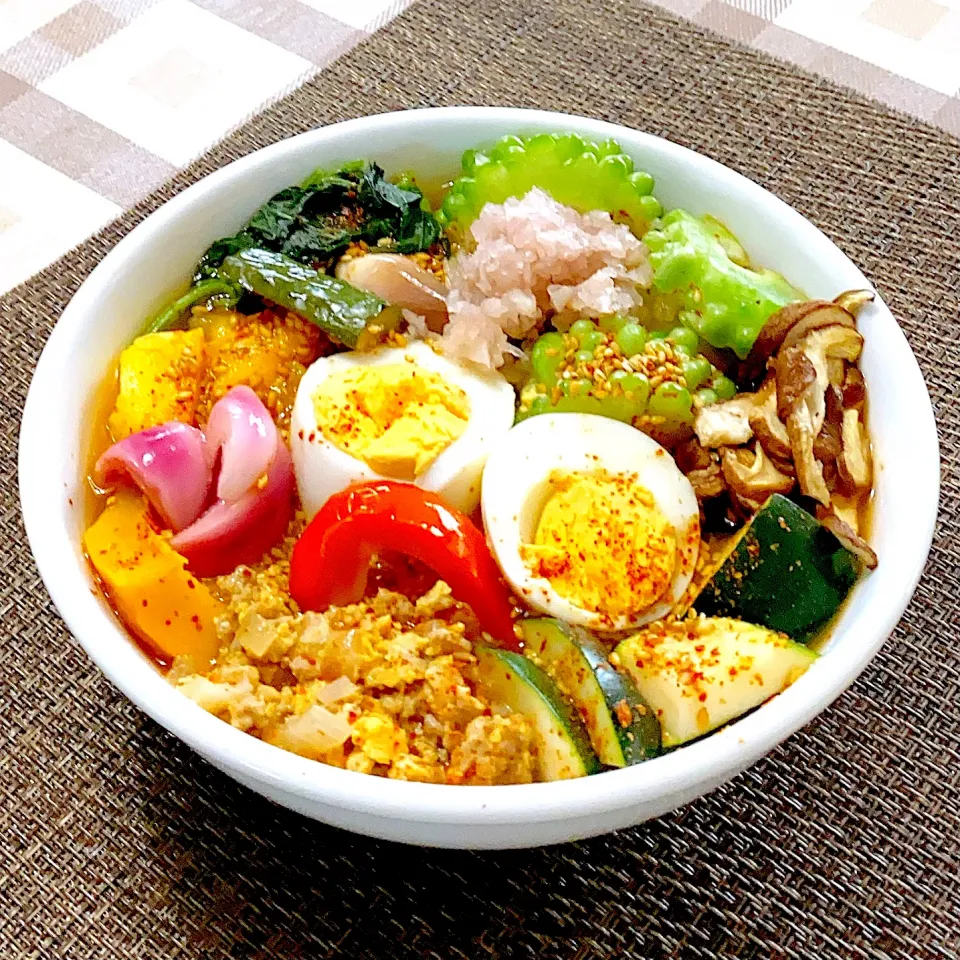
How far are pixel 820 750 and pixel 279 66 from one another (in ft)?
5.58

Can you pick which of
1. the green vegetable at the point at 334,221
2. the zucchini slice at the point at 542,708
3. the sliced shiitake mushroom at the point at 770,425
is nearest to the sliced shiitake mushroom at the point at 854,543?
the sliced shiitake mushroom at the point at 770,425

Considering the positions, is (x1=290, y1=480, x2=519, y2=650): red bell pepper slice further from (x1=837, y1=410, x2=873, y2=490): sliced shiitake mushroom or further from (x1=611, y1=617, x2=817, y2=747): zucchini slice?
(x1=837, y1=410, x2=873, y2=490): sliced shiitake mushroom

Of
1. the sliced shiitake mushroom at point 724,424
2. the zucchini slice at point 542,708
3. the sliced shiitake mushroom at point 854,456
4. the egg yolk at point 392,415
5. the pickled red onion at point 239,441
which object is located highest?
the sliced shiitake mushroom at point 854,456

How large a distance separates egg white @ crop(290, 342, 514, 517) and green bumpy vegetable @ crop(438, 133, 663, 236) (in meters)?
0.26

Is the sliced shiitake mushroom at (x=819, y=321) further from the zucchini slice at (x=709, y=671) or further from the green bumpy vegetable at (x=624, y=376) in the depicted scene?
the zucchini slice at (x=709, y=671)

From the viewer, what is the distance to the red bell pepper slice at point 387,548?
4.25 feet

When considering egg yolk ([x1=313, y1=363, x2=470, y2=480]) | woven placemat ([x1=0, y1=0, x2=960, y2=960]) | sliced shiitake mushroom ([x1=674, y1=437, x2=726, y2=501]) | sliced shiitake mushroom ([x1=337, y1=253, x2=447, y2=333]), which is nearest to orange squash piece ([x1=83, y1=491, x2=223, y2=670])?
woven placemat ([x1=0, y1=0, x2=960, y2=960])

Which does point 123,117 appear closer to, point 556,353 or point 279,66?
point 279,66

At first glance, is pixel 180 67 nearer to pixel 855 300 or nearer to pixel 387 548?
pixel 387 548

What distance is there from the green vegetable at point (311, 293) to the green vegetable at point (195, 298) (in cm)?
1

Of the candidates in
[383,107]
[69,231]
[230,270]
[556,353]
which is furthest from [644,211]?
[69,231]

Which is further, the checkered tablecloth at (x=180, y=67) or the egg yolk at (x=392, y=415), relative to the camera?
the checkered tablecloth at (x=180, y=67)

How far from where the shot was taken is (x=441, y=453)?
55.6 inches

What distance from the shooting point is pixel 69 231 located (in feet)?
6.41
